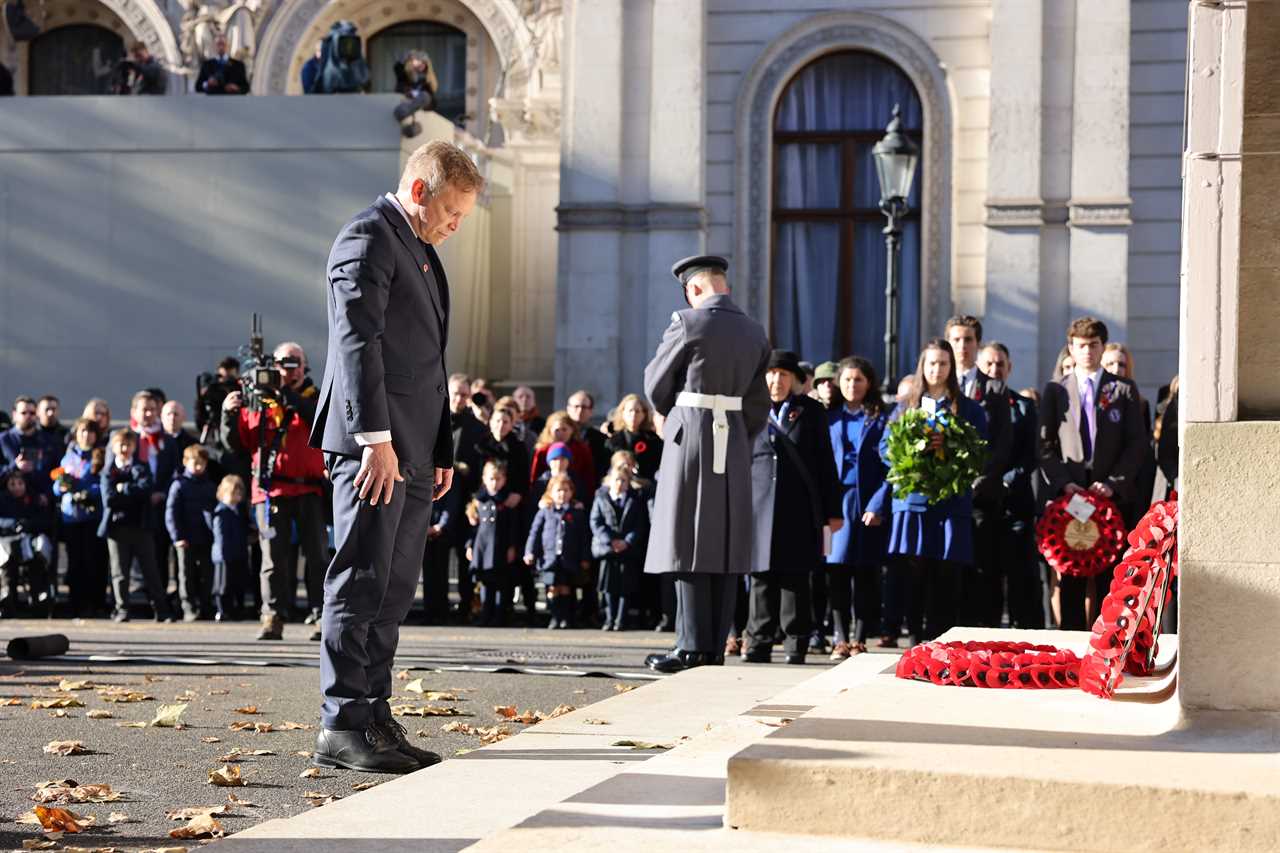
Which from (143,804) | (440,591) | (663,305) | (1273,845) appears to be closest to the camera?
(1273,845)

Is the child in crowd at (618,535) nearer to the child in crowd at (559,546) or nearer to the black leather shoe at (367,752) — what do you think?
the child in crowd at (559,546)

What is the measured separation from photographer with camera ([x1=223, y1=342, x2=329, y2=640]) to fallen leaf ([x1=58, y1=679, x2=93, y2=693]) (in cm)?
357

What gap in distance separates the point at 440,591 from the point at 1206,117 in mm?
10455

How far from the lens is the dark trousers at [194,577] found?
1565 cm

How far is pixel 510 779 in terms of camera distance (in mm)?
6363

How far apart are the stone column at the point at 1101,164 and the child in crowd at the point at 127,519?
10.0 meters

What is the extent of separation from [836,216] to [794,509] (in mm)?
11111

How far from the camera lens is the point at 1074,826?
482 cm

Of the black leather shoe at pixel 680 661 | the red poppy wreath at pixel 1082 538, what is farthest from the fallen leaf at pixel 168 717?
the red poppy wreath at pixel 1082 538

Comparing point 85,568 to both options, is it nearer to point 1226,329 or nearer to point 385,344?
point 385,344

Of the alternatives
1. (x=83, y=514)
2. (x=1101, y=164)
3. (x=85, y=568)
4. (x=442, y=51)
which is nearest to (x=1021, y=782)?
(x=83, y=514)

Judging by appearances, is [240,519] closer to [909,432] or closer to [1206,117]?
[909,432]

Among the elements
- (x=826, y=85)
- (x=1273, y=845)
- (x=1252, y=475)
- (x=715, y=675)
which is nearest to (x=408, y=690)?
(x=715, y=675)

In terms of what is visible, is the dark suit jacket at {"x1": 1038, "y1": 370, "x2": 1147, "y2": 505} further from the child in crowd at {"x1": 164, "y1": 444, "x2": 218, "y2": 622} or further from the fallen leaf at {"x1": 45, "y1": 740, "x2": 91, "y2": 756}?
the fallen leaf at {"x1": 45, "y1": 740, "x2": 91, "y2": 756}
